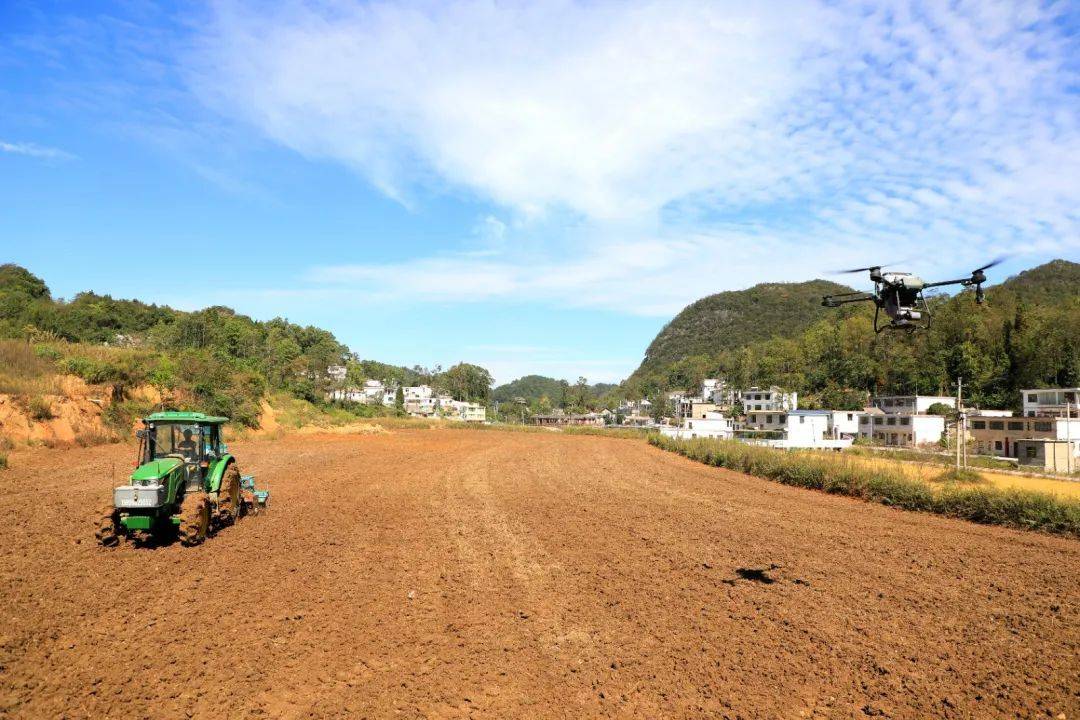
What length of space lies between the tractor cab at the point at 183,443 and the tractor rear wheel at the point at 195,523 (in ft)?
1.63

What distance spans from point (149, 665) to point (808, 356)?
11147 centimetres

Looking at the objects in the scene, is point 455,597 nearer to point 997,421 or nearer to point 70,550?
point 70,550

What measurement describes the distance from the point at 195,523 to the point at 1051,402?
74.9 m

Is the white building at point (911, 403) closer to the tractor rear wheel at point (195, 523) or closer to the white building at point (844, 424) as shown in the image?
the white building at point (844, 424)

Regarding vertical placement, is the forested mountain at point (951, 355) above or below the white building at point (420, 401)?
above

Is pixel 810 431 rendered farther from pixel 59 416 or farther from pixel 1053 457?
pixel 59 416

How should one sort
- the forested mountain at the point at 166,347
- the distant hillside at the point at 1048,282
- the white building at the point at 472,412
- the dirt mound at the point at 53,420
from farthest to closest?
Result: the white building at the point at 472,412 → the distant hillside at the point at 1048,282 → the forested mountain at the point at 166,347 → the dirt mound at the point at 53,420

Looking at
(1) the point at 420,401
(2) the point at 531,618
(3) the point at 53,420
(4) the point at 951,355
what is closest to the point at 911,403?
(4) the point at 951,355

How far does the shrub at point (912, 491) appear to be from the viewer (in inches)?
595

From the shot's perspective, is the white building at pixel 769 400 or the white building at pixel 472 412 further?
the white building at pixel 472 412

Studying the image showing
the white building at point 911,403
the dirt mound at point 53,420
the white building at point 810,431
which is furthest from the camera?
the white building at point 911,403

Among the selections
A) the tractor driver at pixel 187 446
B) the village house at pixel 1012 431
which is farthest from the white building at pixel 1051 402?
the tractor driver at pixel 187 446

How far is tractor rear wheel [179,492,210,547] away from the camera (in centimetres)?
1048

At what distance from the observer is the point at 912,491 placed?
725 inches
